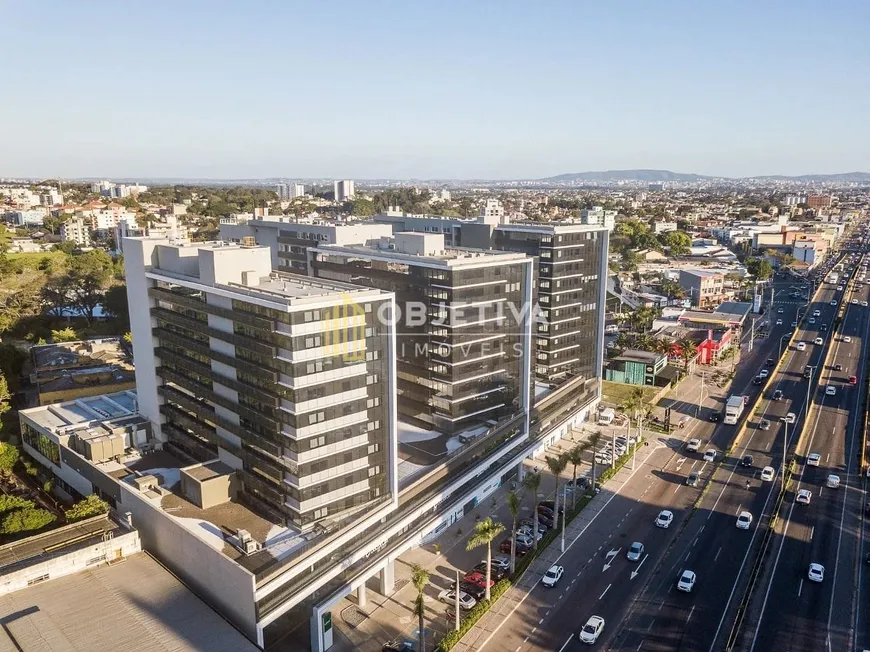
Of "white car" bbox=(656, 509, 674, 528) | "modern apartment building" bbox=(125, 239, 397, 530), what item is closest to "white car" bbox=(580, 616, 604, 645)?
"modern apartment building" bbox=(125, 239, 397, 530)

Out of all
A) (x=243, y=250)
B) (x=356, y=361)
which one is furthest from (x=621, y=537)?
(x=243, y=250)

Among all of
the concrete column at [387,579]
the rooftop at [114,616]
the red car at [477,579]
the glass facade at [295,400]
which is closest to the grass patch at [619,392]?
the red car at [477,579]

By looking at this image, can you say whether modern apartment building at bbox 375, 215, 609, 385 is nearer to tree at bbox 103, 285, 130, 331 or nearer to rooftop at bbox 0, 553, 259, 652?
rooftop at bbox 0, 553, 259, 652

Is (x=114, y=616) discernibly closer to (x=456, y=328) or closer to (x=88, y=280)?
(x=456, y=328)

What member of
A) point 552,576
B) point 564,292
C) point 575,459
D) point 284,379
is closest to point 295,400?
point 284,379

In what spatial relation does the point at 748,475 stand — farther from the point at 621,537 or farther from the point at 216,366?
the point at 216,366

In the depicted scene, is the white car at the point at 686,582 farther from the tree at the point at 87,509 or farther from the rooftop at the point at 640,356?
the rooftop at the point at 640,356
